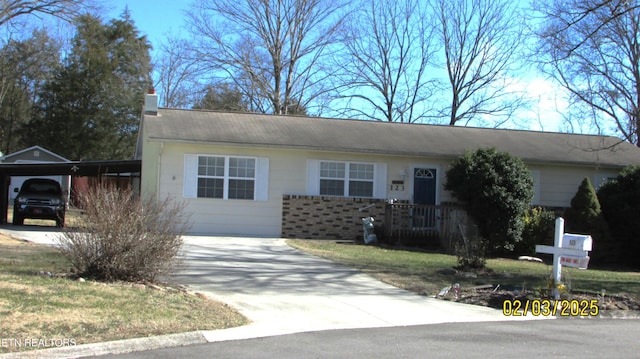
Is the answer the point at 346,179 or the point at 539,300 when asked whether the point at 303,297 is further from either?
the point at 346,179

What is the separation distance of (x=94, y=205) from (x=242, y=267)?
401 centimetres

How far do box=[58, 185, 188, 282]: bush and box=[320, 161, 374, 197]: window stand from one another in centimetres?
1032

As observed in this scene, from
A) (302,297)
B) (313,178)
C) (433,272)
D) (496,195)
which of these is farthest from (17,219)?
(496,195)

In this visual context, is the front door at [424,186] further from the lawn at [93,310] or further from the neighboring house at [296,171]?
the lawn at [93,310]

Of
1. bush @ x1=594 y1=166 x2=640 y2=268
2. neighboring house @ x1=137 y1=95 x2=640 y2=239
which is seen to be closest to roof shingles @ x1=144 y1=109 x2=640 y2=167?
neighboring house @ x1=137 y1=95 x2=640 y2=239

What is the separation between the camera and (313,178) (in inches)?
726

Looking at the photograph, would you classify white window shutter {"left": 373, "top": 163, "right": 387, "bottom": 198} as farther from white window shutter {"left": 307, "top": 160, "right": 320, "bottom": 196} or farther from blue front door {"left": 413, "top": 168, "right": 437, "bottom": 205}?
white window shutter {"left": 307, "top": 160, "right": 320, "bottom": 196}

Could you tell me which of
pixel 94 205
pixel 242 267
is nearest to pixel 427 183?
pixel 242 267

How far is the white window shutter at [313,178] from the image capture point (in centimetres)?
1839

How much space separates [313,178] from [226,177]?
2.82 meters

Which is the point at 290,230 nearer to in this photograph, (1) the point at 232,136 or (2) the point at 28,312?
(1) the point at 232,136

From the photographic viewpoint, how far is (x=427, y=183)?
1942cm
